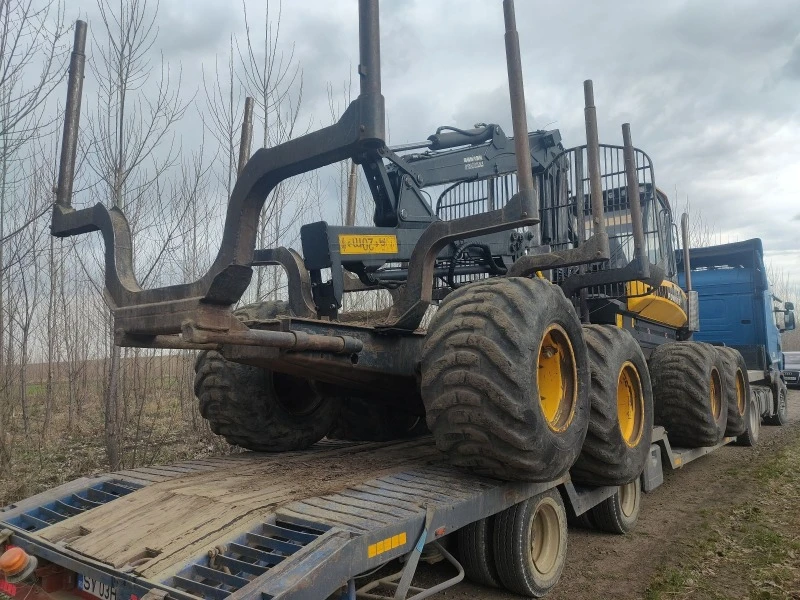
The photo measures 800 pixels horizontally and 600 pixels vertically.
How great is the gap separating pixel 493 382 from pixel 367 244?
1.71m

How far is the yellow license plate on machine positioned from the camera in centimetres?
471

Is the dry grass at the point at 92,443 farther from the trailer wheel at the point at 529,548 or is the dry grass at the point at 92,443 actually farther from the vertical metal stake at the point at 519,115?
the vertical metal stake at the point at 519,115

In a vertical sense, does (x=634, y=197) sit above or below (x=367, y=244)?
above

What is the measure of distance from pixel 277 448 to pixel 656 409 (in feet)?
14.1

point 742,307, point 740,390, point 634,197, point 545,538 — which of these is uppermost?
point 634,197

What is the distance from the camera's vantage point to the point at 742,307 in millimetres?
11617

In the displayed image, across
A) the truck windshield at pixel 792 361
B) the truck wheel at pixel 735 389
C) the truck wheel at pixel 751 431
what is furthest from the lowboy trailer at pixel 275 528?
the truck windshield at pixel 792 361

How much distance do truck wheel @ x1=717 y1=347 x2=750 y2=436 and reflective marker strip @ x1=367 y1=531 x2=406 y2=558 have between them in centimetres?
605

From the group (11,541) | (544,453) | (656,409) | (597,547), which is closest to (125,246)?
(11,541)

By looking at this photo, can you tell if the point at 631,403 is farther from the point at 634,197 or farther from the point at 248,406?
the point at 248,406

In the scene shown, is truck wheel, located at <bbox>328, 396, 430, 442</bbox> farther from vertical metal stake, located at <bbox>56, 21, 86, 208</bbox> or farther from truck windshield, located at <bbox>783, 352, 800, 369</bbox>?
truck windshield, located at <bbox>783, 352, 800, 369</bbox>

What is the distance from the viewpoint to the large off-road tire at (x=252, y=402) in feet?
16.6

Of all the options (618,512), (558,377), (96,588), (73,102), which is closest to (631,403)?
(618,512)

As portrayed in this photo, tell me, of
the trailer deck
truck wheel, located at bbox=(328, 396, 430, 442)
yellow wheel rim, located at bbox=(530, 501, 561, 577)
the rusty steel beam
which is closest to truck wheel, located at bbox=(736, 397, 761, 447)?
truck wheel, located at bbox=(328, 396, 430, 442)
